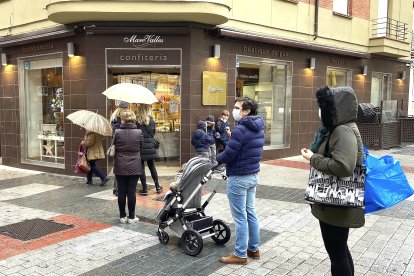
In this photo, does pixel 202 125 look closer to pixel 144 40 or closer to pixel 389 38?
pixel 144 40

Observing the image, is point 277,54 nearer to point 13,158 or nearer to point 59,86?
point 59,86

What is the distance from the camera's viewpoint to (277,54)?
1264 cm

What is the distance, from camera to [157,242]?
5441 millimetres

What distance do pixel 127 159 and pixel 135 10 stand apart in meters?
4.42

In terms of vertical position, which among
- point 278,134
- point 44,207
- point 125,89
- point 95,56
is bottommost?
point 44,207

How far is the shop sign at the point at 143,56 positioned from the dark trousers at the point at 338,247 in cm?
751

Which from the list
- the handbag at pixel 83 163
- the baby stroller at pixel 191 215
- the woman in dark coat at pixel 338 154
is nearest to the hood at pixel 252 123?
the baby stroller at pixel 191 215

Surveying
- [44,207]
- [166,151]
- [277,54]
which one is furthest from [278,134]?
[44,207]

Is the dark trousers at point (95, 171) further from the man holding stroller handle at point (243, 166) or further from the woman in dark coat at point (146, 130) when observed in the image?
the man holding stroller handle at point (243, 166)

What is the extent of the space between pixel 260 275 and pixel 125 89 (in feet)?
14.9

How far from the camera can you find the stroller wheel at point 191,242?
16.0 ft

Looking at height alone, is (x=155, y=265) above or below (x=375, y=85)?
below

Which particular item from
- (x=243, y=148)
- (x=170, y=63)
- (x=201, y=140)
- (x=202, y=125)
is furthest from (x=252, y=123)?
(x=170, y=63)

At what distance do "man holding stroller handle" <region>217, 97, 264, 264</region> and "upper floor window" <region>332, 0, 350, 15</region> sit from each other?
1145 cm
